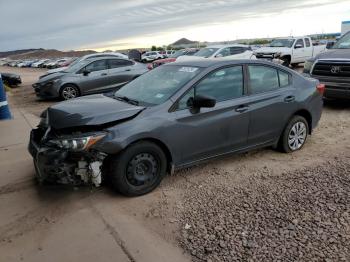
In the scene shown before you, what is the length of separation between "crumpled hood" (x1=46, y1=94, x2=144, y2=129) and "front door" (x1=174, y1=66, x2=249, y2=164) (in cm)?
63

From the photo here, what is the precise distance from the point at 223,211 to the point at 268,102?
1.98 m

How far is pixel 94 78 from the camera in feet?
42.3

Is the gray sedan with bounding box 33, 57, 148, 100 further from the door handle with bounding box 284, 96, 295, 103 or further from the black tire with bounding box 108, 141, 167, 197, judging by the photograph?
the black tire with bounding box 108, 141, 167, 197

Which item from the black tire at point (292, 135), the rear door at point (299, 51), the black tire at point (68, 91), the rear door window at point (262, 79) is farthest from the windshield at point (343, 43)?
the rear door at point (299, 51)

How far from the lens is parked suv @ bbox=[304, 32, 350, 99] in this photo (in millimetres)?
8297

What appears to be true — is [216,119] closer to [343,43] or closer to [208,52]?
[343,43]

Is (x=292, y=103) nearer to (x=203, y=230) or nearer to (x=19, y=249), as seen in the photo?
(x=203, y=230)

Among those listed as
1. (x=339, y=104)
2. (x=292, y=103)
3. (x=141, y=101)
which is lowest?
(x=339, y=104)

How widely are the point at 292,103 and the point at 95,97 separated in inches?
116

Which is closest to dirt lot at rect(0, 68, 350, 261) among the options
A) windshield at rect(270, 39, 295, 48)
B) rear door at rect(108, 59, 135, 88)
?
rear door at rect(108, 59, 135, 88)

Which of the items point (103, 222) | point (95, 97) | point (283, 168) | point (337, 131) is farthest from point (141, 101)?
point (337, 131)

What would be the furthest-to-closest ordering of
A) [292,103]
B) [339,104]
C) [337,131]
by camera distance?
[339,104], [337,131], [292,103]

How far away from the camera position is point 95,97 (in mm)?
5250

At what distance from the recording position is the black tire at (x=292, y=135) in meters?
5.68
